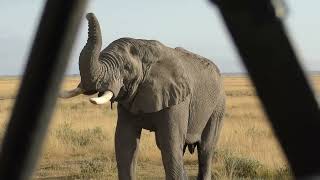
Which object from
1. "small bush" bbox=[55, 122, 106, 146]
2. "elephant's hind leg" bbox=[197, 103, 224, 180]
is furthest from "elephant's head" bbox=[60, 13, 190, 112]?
"small bush" bbox=[55, 122, 106, 146]

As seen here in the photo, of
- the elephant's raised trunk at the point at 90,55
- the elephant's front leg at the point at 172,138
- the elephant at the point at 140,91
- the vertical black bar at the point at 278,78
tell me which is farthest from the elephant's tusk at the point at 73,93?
the vertical black bar at the point at 278,78

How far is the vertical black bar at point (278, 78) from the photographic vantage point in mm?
1182

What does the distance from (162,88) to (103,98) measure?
3.91ft

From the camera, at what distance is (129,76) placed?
8.08 m

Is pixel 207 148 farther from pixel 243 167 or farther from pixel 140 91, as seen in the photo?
pixel 243 167

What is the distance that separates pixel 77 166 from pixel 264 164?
138 inches

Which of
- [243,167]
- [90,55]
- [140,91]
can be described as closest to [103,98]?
[90,55]

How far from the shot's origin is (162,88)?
848 cm

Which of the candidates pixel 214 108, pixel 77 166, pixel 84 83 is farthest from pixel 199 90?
pixel 77 166

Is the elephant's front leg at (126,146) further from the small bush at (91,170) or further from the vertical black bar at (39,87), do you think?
the vertical black bar at (39,87)

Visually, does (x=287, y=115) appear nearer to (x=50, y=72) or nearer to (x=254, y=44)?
(x=254, y=44)

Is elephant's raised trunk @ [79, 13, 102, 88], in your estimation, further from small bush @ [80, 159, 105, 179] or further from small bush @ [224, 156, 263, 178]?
small bush @ [224, 156, 263, 178]

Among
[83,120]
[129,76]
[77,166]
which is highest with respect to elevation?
[129,76]

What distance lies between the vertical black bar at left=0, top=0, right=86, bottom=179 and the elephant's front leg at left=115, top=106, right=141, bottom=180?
22.0 feet
